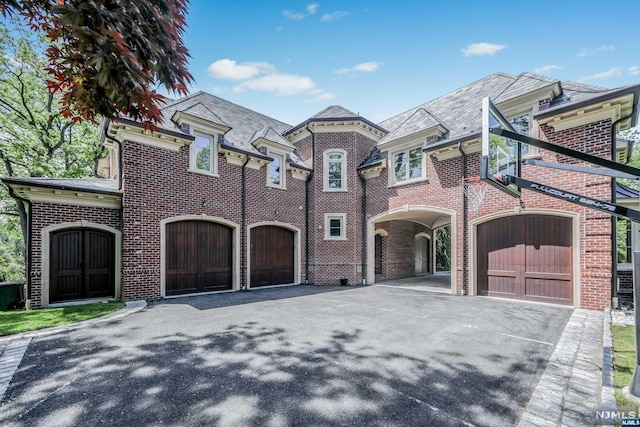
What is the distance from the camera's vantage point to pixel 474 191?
9469mm

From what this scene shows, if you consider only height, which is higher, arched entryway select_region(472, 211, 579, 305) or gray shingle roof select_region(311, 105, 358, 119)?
gray shingle roof select_region(311, 105, 358, 119)

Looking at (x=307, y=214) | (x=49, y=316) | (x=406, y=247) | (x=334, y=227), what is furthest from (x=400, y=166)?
(x=49, y=316)

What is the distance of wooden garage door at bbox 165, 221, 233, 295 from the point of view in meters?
9.35

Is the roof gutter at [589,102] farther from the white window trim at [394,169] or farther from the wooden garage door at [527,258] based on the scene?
the white window trim at [394,169]

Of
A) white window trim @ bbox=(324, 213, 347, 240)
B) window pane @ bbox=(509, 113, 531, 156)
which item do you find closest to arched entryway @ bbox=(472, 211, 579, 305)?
window pane @ bbox=(509, 113, 531, 156)

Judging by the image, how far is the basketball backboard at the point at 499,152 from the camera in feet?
18.3

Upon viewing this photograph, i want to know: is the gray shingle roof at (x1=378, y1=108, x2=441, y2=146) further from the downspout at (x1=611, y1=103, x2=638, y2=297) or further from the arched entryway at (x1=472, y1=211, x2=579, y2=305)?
the downspout at (x1=611, y1=103, x2=638, y2=297)

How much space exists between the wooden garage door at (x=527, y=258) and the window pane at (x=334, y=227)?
220 inches

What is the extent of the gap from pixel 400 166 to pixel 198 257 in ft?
28.5

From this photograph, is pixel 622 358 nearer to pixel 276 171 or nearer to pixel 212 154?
pixel 276 171

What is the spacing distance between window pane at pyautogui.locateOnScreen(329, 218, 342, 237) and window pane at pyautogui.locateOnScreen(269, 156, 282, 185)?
9.82ft

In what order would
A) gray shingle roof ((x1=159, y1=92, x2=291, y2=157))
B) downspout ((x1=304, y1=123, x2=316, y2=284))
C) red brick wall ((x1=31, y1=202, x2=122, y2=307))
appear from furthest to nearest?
downspout ((x1=304, y1=123, x2=316, y2=284)), gray shingle roof ((x1=159, y1=92, x2=291, y2=157)), red brick wall ((x1=31, y1=202, x2=122, y2=307))

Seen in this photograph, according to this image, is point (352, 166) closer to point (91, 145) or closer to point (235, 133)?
point (235, 133)

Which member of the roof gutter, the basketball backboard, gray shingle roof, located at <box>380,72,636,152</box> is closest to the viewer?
the basketball backboard
